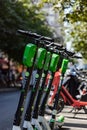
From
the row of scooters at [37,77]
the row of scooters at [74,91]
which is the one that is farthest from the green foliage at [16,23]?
the row of scooters at [37,77]

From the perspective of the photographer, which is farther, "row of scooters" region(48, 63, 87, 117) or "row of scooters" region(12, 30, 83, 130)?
"row of scooters" region(48, 63, 87, 117)

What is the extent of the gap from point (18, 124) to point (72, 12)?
29.1ft

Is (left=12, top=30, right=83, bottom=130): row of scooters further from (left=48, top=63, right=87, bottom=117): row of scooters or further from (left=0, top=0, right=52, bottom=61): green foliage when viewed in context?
(left=0, top=0, right=52, bottom=61): green foliage

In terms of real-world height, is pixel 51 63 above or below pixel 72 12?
below

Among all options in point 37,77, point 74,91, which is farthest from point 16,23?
point 37,77

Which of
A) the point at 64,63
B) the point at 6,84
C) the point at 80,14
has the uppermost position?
the point at 80,14

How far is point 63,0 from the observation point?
47.6 feet

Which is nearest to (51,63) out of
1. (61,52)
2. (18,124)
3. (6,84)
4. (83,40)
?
(61,52)

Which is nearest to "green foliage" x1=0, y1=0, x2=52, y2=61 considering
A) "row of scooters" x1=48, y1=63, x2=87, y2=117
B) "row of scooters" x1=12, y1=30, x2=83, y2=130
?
"row of scooters" x1=48, y1=63, x2=87, y2=117

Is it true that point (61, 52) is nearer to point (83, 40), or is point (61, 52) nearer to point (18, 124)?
point (18, 124)

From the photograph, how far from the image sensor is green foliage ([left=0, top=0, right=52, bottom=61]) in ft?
112

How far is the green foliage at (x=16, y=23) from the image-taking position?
112 feet

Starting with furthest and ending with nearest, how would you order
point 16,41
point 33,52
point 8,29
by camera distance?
1. point 16,41
2. point 8,29
3. point 33,52

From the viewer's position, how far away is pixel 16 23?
36812 millimetres
